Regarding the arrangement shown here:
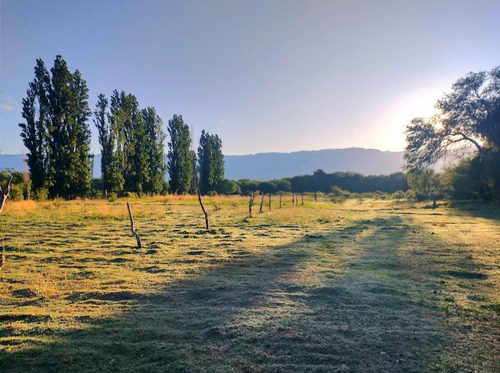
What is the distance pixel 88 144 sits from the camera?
1201 inches

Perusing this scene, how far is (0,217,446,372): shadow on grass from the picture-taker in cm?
299

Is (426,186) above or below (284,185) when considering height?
below

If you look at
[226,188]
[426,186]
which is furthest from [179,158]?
[426,186]

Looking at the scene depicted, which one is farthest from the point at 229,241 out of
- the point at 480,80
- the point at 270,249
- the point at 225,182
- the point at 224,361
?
the point at 225,182

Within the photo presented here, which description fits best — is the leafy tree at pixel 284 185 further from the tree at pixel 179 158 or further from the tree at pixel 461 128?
the tree at pixel 461 128

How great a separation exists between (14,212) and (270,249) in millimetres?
15009

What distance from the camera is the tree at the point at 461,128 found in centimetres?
2609

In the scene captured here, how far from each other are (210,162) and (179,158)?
7.21 metres

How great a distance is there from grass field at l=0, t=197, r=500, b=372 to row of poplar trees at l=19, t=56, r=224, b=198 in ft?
39.6

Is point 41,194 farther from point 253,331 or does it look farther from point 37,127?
point 253,331

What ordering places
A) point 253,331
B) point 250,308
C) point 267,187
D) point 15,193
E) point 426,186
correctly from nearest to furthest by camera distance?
point 253,331, point 250,308, point 15,193, point 426,186, point 267,187

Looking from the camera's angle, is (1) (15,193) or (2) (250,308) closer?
(2) (250,308)

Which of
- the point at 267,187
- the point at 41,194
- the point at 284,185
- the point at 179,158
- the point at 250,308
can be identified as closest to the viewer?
the point at 250,308

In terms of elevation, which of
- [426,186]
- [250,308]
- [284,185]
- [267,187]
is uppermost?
[284,185]
